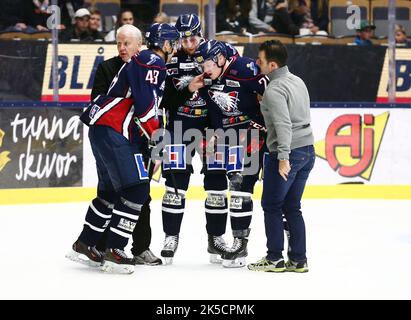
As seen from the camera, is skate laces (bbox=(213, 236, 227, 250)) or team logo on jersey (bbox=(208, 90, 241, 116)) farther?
skate laces (bbox=(213, 236, 227, 250))

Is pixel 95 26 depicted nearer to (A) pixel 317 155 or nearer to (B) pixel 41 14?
(B) pixel 41 14

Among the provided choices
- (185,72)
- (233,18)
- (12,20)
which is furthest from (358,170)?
(185,72)

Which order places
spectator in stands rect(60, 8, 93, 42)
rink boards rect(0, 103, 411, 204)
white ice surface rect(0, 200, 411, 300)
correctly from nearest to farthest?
white ice surface rect(0, 200, 411, 300), rink boards rect(0, 103, 411, 204), spectator in stands rect(60, 8, 93, 42)

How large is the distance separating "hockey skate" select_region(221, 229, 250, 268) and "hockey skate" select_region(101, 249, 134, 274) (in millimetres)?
670

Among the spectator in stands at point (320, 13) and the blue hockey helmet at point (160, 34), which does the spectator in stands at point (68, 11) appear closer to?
the spectator in stands at point (320, 13)

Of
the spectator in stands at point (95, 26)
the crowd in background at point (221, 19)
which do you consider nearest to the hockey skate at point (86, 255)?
the crowd in background at point (221, 19)

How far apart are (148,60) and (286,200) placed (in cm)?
119

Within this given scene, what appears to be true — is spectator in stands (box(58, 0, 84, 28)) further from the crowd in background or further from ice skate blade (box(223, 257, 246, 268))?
ice skate blade (box(223, 257, 246, 268))

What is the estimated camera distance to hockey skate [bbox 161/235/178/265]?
7105 millimetres

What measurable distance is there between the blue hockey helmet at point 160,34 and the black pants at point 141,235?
98 cm

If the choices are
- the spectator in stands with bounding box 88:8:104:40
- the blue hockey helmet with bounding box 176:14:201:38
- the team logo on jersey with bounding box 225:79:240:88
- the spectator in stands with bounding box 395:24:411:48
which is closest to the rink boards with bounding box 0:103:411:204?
the spectator in stands with bounding box 395:24:411:48

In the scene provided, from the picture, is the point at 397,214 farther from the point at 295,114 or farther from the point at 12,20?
the point at 12,20

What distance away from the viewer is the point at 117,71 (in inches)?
264

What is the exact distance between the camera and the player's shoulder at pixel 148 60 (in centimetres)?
646
